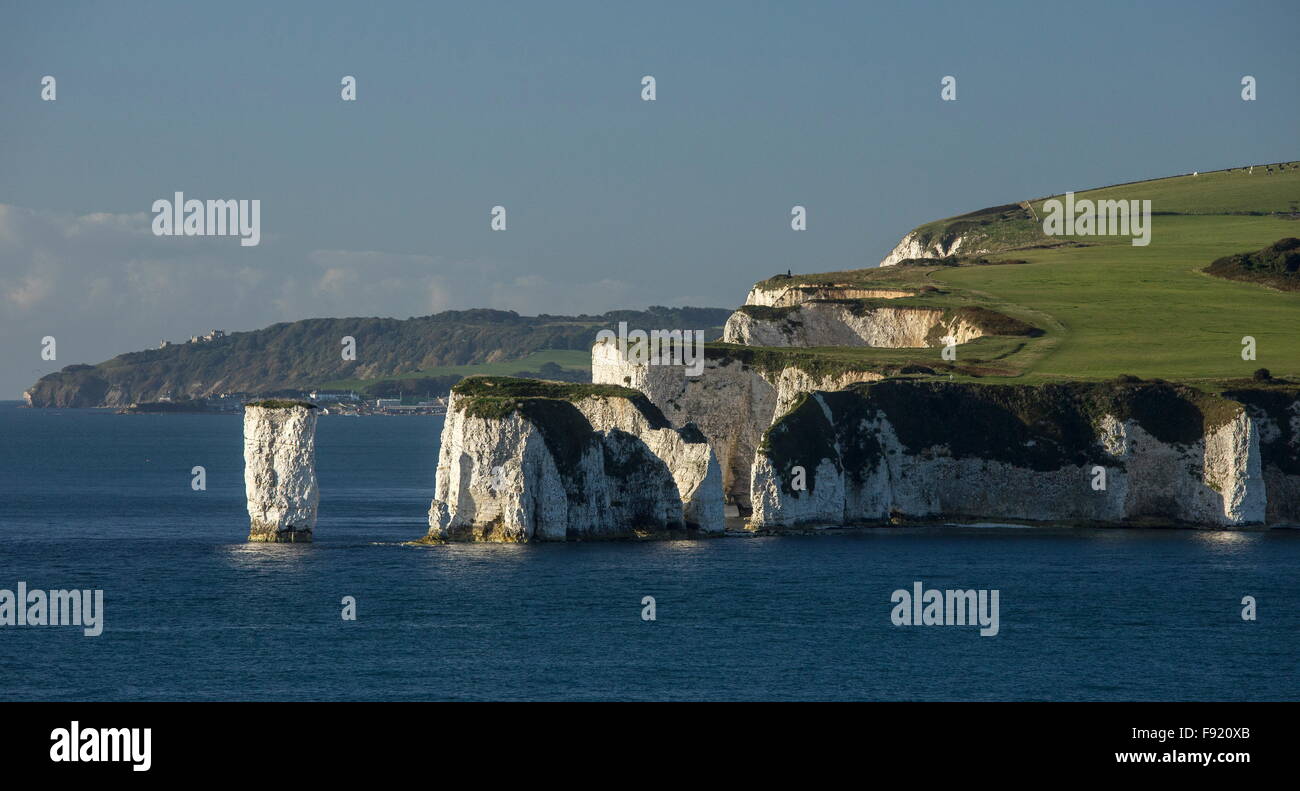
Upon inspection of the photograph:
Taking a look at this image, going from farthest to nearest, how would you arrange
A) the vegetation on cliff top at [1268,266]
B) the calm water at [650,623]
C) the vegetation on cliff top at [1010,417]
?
the vegetation on cliff top at [1268,266] → the vegetation on cliff top at [1010,417] → the calm water at [650,623]

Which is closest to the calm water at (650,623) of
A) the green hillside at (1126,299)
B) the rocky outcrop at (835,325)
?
the green hillside at (1126,299)

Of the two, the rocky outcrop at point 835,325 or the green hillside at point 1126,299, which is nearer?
the green hillside at point 1126,299

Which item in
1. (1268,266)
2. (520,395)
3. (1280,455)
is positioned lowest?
(1280,455)

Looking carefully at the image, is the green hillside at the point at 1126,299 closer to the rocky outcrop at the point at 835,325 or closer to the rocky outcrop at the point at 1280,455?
the rocky outcrop at the point at 835,325

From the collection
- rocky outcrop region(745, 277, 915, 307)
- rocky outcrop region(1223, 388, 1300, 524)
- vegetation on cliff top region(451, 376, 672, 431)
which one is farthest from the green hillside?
vegetation on cliff top region(451, 376, 672, 431)

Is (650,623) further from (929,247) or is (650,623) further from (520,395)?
(929,247)

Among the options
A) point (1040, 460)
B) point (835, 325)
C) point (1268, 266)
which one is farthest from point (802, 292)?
point (1040, 460)
